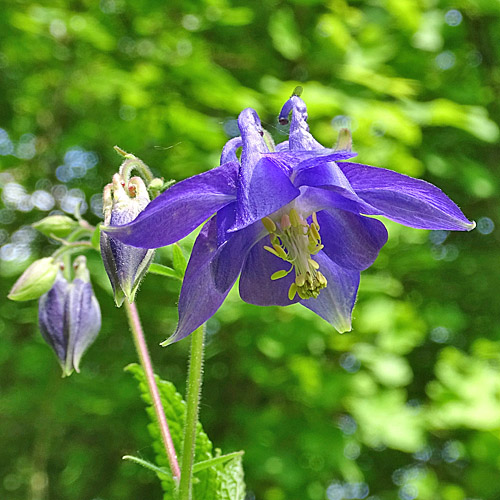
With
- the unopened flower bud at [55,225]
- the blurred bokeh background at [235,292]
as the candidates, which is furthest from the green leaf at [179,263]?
the blurred bokeh background at [235,292]

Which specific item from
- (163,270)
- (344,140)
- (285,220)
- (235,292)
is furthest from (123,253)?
(235,292)

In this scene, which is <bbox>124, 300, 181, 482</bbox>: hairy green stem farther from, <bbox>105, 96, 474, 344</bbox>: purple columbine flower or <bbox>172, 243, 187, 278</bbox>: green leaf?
<bbox>105, 96, 474, 344</bbox>: purple columbine flower

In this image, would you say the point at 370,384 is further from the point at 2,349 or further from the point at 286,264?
the point at 286,264

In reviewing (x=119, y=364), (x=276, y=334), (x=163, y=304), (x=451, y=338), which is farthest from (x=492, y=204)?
(x=119, y=364)

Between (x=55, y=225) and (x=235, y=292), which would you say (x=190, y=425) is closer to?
(x=55, y=225)

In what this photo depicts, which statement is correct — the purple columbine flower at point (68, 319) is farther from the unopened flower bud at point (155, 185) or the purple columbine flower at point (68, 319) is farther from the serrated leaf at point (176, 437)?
the unopened flower bud at point (155, 185)

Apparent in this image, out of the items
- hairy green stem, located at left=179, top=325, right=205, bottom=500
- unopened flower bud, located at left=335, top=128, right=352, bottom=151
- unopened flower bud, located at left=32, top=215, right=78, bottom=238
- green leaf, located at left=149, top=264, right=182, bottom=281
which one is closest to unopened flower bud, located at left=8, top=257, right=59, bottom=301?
unopened flower bud, located at left=32, top=215, right=78, bottom=238
